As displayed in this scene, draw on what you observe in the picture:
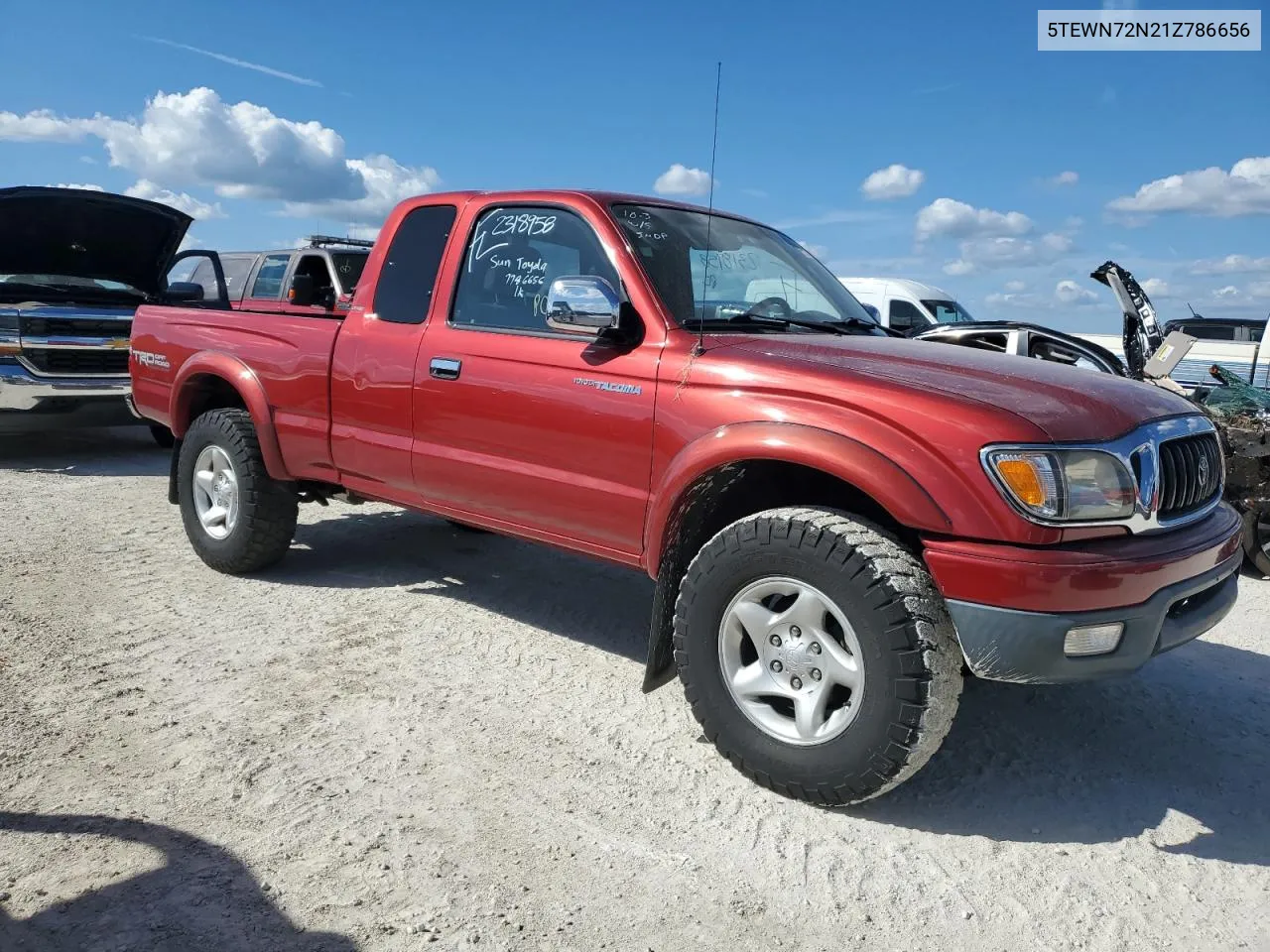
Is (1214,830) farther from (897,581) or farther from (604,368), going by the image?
(604,368)

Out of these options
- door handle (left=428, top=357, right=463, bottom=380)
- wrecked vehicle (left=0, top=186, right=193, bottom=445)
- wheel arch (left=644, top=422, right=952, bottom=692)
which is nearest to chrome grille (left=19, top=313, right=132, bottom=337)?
wrecked vehicle (left=0, top=186, right=193, bottom=445)

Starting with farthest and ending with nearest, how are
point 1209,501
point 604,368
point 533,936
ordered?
point 604,368, point 1209,501, point 533,936

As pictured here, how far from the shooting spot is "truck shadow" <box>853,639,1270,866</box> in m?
2.90

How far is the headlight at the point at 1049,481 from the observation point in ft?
8.36

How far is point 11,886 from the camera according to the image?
237cm

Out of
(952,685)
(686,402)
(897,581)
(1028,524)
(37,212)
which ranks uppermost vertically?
(37,212)

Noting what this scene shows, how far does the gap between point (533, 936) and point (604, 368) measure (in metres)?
1.86

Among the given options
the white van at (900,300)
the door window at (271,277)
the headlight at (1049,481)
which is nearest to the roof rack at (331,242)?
the door window at (271,277)

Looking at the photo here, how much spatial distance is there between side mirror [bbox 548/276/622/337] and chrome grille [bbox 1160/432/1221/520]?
1.78 meters

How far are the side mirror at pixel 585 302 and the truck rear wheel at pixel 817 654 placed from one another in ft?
2.88

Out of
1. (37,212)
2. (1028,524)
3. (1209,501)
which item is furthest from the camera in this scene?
(37,212)

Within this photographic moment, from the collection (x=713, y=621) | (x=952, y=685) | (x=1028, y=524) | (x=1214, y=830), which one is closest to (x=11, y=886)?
(x=713, y=621)

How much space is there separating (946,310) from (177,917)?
13.0 meters

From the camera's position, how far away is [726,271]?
12.3ft
